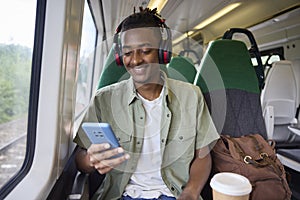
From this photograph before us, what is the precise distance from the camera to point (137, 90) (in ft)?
4.31

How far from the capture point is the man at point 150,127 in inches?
47.6

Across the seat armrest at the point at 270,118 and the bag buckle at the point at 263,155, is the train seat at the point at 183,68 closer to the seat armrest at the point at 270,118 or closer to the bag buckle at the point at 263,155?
the seat armrest at the point at 270,118

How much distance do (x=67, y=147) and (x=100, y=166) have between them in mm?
322

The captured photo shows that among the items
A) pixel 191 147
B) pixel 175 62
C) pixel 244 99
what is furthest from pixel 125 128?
pixel 175 62

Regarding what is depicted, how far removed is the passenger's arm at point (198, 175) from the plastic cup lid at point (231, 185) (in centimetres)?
45

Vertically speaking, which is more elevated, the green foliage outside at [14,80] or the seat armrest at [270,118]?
the green foliage outside at [14,80]

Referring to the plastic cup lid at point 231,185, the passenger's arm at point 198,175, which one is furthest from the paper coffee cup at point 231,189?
the passenger's arm at point 198,175

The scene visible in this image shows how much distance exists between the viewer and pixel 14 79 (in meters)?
0.96

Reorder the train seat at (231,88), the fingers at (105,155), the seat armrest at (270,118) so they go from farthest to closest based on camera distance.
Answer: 1. the seat armrest at (270,118)
2. the train seat at (231,88)
3. the fingers at (105,155)

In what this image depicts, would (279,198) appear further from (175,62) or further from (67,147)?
(175,62)

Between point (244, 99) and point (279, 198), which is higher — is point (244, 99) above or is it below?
above

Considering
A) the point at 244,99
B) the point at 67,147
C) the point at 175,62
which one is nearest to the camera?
Result: the point at 67,147

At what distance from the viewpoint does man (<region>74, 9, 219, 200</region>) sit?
1208 mm

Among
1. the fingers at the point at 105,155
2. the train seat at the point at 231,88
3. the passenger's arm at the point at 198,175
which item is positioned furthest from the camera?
the train seat at the point at 231,88
